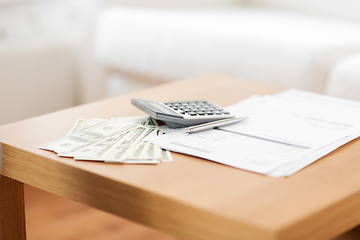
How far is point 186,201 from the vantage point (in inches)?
30.1

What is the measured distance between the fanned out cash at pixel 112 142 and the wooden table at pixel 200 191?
2 centimetres

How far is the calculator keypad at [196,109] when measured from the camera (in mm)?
1053

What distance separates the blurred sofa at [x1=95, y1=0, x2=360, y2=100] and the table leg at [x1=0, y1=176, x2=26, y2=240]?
883 millimetres

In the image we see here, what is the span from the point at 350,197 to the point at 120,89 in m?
1.47

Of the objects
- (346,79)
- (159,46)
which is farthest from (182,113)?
(159,46)

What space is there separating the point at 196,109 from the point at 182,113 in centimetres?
4

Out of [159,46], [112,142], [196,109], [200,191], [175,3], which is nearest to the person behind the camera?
[200,191]

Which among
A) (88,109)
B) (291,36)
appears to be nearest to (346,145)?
(88,109)

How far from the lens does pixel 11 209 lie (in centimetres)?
106

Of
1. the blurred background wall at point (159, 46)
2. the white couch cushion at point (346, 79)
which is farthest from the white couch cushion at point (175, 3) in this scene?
the white couch cushion at point (346, 79)

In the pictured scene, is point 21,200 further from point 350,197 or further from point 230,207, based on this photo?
point 350,197

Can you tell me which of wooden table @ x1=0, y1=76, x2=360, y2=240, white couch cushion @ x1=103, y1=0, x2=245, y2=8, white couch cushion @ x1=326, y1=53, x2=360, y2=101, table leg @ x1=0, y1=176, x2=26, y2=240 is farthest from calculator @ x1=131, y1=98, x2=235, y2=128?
white couch cushion @ x1=103, y1=0, x2=245, y2=8

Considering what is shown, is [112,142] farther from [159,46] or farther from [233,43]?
[159,46]

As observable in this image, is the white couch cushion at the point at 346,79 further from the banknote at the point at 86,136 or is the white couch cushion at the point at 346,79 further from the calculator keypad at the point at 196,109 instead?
the banknote at the point at 86,136
